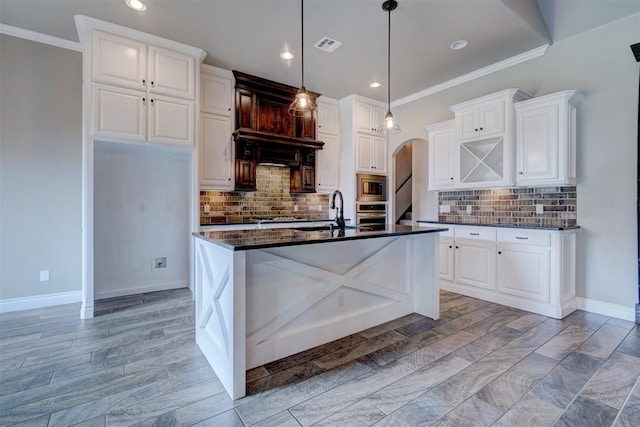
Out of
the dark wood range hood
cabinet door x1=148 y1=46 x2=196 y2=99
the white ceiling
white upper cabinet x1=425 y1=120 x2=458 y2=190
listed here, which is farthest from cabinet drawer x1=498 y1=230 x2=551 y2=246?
cabinet door x1=148 y1=46 x2=196 y2=99

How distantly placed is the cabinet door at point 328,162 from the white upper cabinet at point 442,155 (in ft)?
5.34

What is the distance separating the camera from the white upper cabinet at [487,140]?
3.75 metres

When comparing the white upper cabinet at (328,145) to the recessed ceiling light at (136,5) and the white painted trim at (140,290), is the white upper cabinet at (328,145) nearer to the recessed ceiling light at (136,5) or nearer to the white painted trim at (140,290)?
the white painted trim at (140,290)

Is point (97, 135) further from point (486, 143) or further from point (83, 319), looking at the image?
point (486, 143)

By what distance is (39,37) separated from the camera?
11.2ft

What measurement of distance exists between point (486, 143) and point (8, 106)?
18.3 ft

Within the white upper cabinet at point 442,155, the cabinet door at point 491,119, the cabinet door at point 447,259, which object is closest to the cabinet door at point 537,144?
the cabinet door at point 491,119

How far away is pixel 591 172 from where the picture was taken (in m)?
3.41

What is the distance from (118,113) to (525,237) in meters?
4.66

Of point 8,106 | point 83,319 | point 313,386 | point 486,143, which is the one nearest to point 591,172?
point 486,143

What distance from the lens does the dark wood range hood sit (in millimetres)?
4539

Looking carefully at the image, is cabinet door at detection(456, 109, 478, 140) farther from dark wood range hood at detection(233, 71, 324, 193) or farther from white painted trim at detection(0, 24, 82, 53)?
white painted trim at detection(0, 24, 82, 53)

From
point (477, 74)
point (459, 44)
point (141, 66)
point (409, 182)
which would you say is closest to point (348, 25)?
point (459, 44)

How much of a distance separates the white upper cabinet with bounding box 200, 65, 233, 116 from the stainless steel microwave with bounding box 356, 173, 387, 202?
95.7 inches
